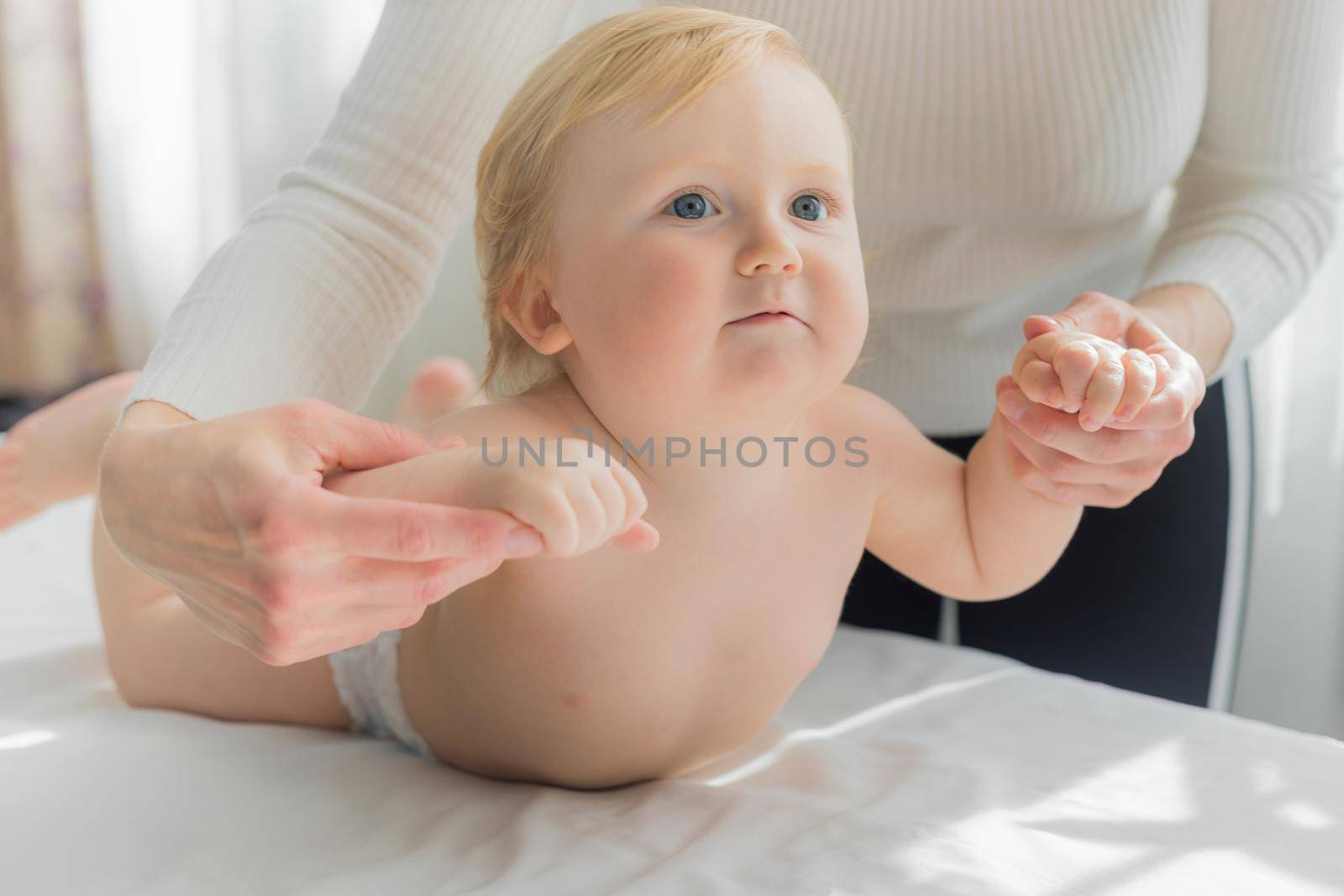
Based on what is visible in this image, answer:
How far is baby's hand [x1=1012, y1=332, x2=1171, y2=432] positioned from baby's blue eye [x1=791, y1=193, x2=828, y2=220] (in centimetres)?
15

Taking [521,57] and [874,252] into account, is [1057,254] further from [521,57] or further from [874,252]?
[521,57]

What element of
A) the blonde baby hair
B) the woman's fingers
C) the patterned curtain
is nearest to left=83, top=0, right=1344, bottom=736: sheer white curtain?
the patterned curtain

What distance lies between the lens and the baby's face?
2.09ft

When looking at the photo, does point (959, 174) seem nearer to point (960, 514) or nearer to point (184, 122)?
point (960, 514)

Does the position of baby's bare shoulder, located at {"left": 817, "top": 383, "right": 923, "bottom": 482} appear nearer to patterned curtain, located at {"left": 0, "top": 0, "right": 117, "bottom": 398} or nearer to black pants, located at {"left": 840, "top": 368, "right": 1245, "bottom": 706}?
black pants, located at {"left": 840, "top": 368, "right": 1245, "bottom": 706}

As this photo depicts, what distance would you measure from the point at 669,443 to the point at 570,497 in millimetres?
231

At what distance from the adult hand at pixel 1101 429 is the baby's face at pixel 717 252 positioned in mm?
117

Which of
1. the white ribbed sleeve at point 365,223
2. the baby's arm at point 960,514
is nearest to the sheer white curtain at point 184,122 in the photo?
the white ribbed sleeve at point 365,223

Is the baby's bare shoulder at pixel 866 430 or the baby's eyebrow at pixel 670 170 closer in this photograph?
the baby's eyebrow at pixel 670 170

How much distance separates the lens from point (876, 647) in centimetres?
101

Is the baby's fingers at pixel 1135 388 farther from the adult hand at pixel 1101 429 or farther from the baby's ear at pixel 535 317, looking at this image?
the baby's ear at pixel 535 317

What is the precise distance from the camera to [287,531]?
0.49 metres

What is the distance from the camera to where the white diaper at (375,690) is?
2.66 ft

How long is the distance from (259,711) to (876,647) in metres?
0.50
